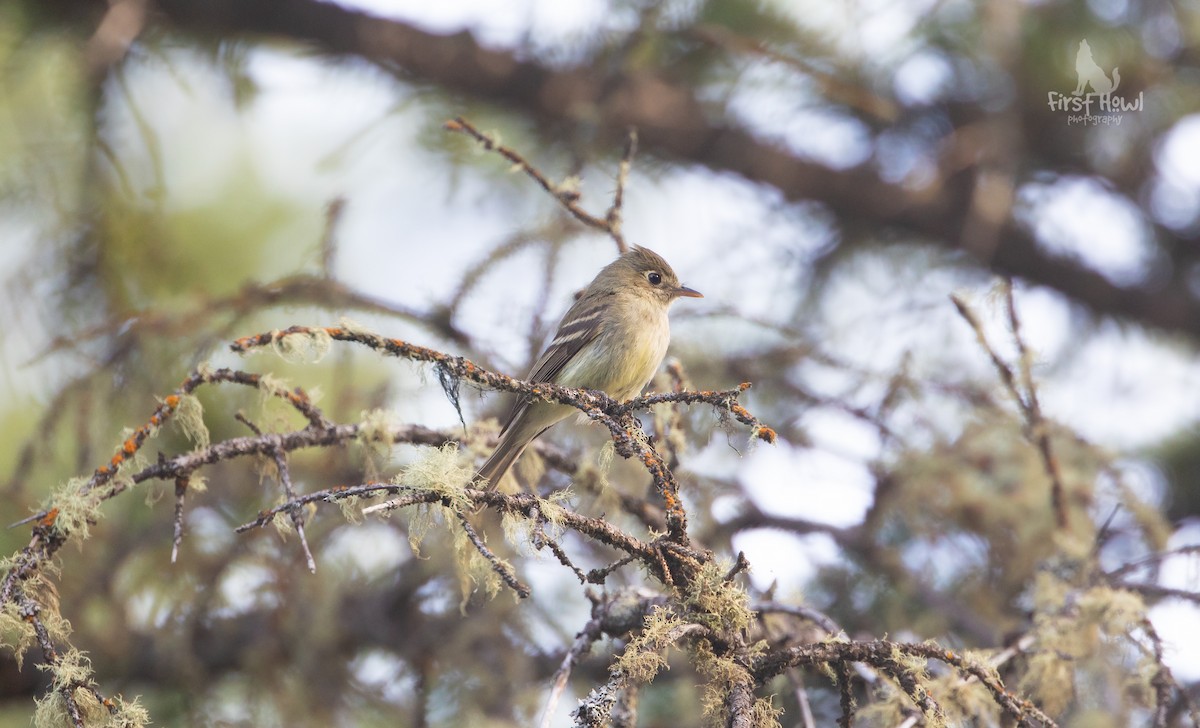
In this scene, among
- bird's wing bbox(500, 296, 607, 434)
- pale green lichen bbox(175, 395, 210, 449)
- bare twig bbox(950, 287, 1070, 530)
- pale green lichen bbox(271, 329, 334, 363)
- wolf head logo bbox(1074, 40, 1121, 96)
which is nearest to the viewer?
pale green lichen bbox(271, 329, 334, 363)

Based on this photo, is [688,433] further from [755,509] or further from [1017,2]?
[1017,2]

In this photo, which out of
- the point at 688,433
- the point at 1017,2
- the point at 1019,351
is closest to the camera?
the point at 1019,351

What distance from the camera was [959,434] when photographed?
516 centimetres

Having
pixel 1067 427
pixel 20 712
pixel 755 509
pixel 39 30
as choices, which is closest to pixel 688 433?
pixel 755 509

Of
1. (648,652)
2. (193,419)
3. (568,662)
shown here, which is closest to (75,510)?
(193,419)

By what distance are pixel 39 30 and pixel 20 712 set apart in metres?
3.20

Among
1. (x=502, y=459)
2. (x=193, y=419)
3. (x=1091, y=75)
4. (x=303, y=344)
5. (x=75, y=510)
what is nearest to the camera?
(x=75, y=510)

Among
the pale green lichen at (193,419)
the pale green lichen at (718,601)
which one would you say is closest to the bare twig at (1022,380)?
the pale green lichen at (718,601)

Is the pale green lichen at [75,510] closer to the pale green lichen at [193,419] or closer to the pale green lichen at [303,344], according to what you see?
the pale green lichen at [193,419]

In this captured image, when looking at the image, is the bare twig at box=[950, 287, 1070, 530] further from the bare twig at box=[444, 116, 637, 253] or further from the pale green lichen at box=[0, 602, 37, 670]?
the pale green lichen at box=[0, 602, 37, 670]

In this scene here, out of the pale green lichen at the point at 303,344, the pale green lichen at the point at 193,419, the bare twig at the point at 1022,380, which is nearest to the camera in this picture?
the pale green lichen at the point at 303,344

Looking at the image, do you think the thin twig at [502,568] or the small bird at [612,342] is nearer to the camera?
the thin twig at [502,568]

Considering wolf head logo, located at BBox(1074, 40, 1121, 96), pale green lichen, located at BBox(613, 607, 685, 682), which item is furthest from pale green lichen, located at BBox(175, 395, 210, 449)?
wolf head logo, located at BBox(1074, 40, 1121, 96)

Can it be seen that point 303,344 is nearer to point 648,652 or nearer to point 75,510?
point 75,510
